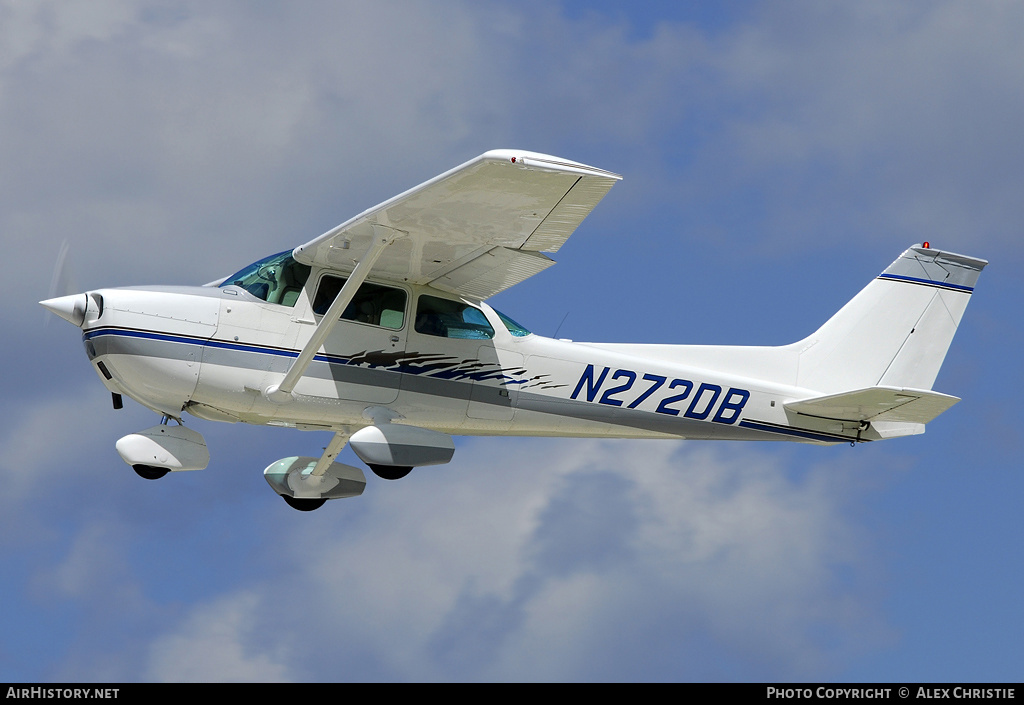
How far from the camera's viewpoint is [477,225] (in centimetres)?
1106

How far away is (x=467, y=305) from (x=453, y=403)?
94cm

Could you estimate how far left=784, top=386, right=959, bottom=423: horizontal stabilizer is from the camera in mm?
A: 12586

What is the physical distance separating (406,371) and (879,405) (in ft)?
15.9

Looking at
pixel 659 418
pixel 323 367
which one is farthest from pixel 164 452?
pixel 659 418

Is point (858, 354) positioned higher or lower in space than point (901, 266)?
lower

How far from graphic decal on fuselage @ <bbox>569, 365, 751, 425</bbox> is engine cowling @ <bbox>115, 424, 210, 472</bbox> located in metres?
3.62

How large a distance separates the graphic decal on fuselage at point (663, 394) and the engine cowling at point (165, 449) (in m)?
3.62

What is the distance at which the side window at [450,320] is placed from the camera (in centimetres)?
1215

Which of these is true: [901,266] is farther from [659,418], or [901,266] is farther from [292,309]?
[292,309]

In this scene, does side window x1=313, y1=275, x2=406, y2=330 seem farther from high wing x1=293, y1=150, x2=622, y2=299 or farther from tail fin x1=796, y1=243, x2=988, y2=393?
tail fin x1=796, y1=243, x2=988, y2=393

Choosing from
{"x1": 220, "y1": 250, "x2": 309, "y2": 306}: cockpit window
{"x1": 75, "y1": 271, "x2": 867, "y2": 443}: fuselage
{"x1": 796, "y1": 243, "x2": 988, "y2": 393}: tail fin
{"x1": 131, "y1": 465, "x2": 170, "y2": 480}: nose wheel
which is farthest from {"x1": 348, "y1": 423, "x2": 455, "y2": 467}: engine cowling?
{"x1": 796, "y1": 243, "x2": 988, "y2": 393}: tail fin

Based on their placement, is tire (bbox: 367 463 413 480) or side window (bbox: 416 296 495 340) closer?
tire (bbox: 367 463 413 480)

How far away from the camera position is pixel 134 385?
11516mm
